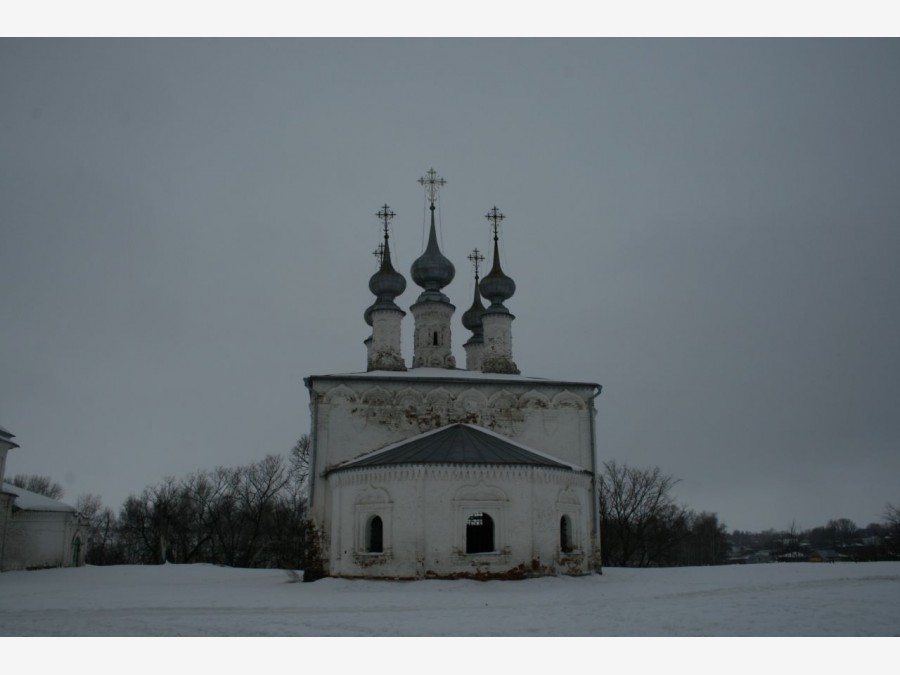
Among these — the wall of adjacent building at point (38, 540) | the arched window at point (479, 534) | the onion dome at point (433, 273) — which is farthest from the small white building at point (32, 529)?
the arched window at point (479, 534)

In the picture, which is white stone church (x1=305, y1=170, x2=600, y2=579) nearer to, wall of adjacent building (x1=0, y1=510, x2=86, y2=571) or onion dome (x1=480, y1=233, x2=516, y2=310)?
onion dome (x1=480, y1=233, x2=516, y2=310)

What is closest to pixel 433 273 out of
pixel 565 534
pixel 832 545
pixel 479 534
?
pixel 479 534

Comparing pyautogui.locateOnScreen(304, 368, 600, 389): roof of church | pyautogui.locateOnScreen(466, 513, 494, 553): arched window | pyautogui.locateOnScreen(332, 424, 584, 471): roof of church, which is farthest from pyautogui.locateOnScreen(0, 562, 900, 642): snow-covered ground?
pyautogui.locateOnScreen(304, 368, 600, 389): roof of church

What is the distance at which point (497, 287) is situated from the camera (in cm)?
2694

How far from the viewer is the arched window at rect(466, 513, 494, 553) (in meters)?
20.7

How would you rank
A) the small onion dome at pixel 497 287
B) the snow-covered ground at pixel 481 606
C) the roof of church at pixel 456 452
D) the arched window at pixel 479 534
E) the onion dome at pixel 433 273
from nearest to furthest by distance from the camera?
1. the snow-covered ground at pixel 481 606
2. the roof of church at pixel 456 452
3. the arched window at pixel 479 534
4. the small onion dome at pixel 497 287
5. the onion dome at pixel 433 273

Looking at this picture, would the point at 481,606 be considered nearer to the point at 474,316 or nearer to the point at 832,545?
the point at 474,316

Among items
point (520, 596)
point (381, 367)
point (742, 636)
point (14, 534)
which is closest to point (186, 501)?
point (14, 534)

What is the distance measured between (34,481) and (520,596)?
60.0 m

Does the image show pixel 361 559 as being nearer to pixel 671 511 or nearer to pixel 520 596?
pixel 520 596

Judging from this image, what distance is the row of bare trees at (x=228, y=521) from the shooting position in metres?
37.0

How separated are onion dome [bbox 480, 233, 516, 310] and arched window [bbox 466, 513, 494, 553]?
325 inches

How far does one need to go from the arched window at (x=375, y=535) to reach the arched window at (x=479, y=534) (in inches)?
89.1

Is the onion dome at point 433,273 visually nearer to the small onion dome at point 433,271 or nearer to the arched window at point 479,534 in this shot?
the small onion dome at point 433,271
